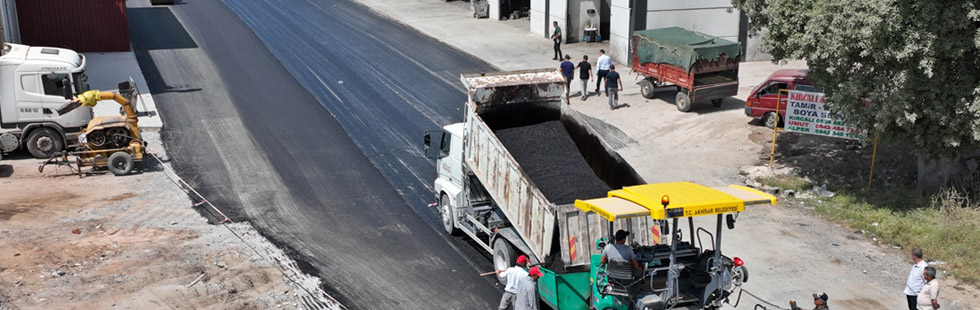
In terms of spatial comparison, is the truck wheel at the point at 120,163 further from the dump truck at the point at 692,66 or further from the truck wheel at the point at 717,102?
the truck wheel at the point at 717,102

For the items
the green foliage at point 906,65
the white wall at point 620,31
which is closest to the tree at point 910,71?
the green foliage at point 906,65

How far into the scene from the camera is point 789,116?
21422mm

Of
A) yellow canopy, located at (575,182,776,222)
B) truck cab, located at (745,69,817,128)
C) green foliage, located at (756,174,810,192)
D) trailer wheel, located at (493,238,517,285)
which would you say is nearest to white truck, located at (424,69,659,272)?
trailer wheel, located at (493,238,517,285)

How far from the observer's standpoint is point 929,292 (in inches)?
511

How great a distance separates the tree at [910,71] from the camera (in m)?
16.7

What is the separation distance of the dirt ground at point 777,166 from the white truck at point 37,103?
14129 mm

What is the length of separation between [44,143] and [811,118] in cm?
1863

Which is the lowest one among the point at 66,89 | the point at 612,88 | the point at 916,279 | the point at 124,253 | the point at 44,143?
the point at 124,253

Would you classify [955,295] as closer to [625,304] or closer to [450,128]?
[625,304]

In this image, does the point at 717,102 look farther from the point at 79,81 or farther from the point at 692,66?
the point at 79,81

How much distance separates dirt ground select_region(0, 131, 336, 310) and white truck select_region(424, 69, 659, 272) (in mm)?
3276

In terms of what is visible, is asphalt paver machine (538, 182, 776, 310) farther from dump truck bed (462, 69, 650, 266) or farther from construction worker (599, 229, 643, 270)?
dump truck bed (462, 69, 650, 266)

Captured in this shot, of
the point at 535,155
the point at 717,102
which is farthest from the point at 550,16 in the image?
the point at 535,155

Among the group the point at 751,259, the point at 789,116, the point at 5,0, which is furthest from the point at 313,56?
the point at 751,259
